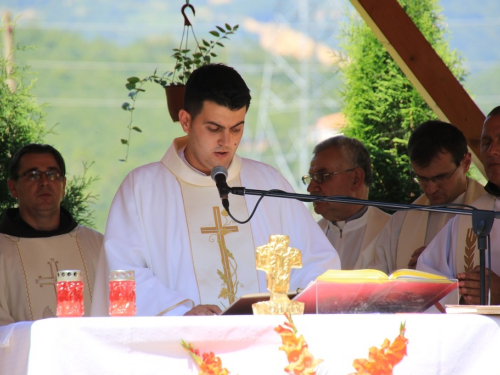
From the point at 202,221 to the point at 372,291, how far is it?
1475 mm

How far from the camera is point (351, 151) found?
5.90 meters

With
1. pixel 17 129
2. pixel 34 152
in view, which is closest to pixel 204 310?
pixel 34 152

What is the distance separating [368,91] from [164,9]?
16316mm

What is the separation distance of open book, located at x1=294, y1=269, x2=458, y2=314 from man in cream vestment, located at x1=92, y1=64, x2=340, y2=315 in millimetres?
779

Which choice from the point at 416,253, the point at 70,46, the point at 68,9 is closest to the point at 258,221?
the point at 416,253

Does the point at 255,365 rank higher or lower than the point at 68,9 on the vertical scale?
lower

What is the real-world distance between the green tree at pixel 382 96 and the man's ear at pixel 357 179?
145cm

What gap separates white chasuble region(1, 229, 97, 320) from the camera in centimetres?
541

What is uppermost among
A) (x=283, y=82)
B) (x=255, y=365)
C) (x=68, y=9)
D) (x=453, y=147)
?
(x=68, y=9)

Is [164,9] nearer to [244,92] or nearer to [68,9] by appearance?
[68,9]

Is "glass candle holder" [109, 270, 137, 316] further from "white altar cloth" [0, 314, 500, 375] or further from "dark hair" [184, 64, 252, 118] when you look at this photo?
"dark hair" [184, 64, 252, 118]

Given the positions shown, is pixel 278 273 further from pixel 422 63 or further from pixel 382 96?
pixel 382 96

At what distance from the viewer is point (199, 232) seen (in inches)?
146

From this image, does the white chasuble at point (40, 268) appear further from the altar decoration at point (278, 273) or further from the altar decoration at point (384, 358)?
the altar decoration at point (384, 358)
